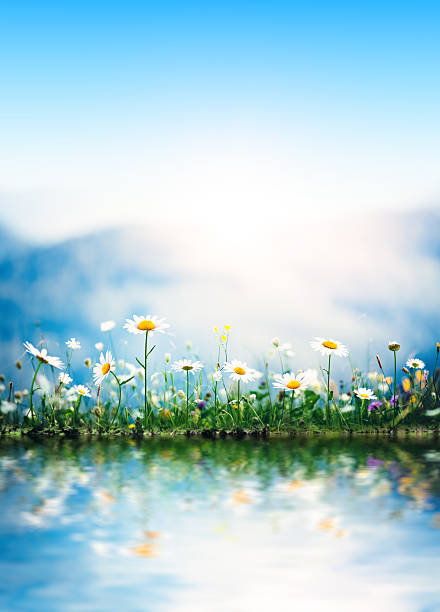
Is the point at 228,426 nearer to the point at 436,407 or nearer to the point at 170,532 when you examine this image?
the point at 436,407

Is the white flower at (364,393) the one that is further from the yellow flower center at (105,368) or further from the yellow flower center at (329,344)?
the yellow flower center at (105,368)

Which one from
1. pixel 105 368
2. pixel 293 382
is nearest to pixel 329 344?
pixel 293 382

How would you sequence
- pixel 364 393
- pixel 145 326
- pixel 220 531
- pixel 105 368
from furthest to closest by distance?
pixel 364 393 → pixel 105 368 → pixel 145 326 → pixel 220 531

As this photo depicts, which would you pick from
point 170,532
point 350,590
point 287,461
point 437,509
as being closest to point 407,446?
point 287,461

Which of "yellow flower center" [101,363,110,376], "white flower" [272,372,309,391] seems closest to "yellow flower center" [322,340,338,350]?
"white flower" [272,372,309,391]

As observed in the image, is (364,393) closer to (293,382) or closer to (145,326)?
(293,382)

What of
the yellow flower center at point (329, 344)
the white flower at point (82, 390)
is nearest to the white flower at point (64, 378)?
the white flower at point (82, 390)
